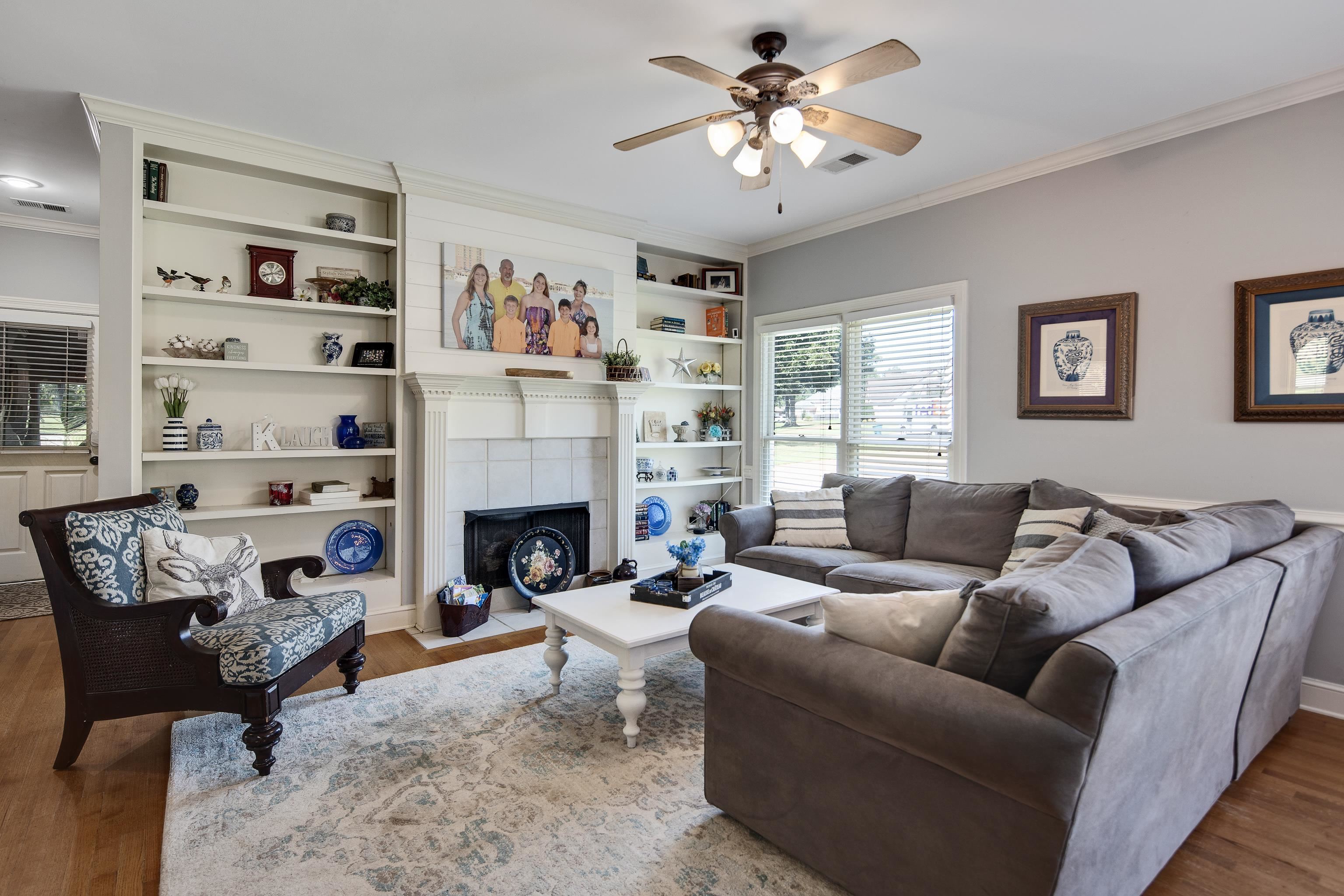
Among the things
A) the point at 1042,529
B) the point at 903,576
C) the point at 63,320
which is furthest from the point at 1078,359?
the point at 63,320

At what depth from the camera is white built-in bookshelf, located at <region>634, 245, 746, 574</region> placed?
548 cm

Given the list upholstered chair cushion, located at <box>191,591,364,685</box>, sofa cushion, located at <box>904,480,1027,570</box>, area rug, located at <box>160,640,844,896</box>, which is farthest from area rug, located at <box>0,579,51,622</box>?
sofa cushion, located at <box>904,480,1027,570</box>

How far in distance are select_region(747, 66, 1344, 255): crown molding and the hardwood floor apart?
2729 mm

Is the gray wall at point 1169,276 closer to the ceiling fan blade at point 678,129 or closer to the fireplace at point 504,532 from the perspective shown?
the ceiling fan blade at point 678,129

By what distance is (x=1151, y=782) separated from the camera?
1.58 meters

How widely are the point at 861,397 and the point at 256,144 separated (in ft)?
13.2

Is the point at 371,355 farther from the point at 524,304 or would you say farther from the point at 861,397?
the point at 861,397

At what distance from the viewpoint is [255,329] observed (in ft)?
12.7

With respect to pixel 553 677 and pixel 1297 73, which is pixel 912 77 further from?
pixel 553 677

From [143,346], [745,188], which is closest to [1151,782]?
[745,188]

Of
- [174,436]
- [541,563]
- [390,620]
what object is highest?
[174,436]

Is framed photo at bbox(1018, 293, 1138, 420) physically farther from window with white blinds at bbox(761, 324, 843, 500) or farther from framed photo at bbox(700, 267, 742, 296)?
framed photo at bbox(700, 267, 742, 296)

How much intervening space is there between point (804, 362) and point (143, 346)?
13.9 ft

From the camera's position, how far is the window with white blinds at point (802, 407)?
5.14 metres
